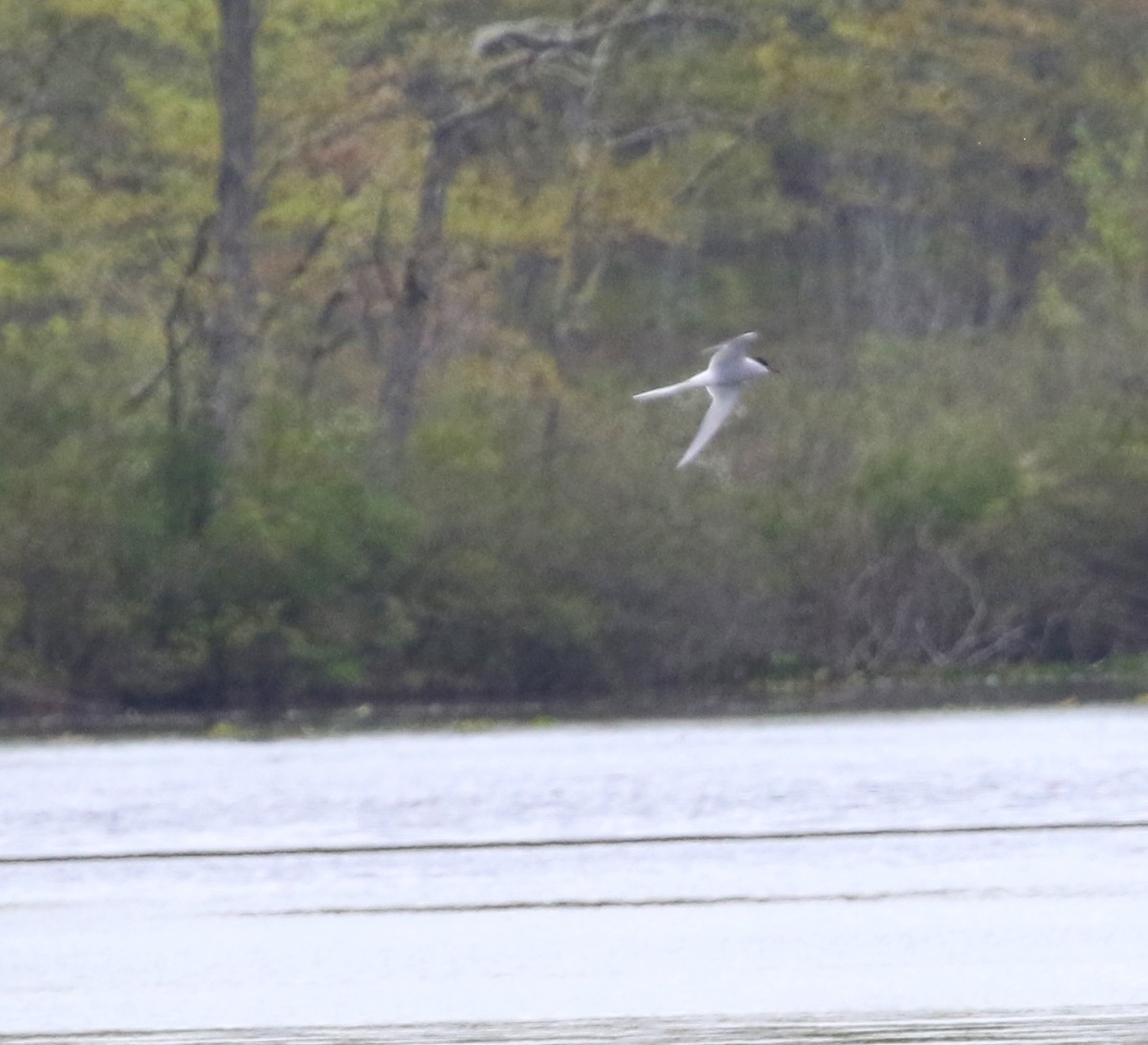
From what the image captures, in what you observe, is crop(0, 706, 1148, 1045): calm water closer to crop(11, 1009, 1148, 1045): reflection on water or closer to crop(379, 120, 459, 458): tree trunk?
crop(11, 1009, 1148, 1045): reflection on water

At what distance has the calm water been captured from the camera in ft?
42.0

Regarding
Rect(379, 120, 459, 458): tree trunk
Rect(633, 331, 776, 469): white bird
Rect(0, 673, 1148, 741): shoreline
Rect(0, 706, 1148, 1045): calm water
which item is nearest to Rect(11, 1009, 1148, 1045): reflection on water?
Rect(0, 706, 1148, 1045): calm water

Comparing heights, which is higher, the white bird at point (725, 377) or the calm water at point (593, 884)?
the white bird at point (725, 377)

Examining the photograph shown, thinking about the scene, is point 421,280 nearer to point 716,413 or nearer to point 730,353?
point 730,353

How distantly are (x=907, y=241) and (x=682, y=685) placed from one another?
18788 mm

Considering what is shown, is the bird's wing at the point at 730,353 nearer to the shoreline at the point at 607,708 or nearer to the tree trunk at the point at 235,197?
the shoreline at the point at 607,708

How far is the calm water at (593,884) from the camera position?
12797mm

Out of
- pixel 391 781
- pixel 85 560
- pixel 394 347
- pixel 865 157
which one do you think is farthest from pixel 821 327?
pixel 391 781

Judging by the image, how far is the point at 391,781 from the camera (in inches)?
869

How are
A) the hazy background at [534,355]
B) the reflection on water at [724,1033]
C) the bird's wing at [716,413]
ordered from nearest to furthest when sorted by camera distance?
1. the reflection on water at [724,1033]
2. the bird's wing at [716,413]
3. the hazy background at [534,355]

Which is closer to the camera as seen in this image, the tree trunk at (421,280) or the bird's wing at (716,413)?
the bird's wing at (716,413)

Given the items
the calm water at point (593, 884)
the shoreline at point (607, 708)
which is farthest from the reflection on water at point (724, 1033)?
the shoreline at point (607, 708)

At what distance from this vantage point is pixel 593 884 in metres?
17.0

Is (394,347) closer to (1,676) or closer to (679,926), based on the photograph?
(1,676)
